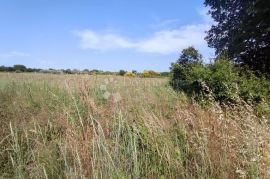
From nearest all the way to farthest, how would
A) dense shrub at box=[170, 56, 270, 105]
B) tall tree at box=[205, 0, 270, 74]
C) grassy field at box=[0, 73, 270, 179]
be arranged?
grassy field at box=[0, 73, 270, 179] < dense shrub at box=[170, 56, 270, 105] < tall tree at box=[205, 0, 270, 74]

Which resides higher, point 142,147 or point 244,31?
point 244,31

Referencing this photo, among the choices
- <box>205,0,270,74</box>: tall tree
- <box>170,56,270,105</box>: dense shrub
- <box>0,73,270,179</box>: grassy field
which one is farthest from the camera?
<box>205,0,270,74</box>: tall tree

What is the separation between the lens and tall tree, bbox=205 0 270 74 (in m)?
18.9

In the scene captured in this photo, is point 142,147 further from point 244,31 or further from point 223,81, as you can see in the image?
point 244,31

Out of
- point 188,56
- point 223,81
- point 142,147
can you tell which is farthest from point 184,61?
point 142,147

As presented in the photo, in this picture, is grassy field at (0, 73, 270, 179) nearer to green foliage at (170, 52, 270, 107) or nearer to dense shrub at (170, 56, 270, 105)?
dense shrub at (170, 56, 270, 105)

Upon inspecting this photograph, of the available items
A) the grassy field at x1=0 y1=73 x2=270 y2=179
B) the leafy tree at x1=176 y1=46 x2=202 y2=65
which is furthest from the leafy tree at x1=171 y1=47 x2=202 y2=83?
the grassy field at x1=0 y1=73 x2=270 y2=179

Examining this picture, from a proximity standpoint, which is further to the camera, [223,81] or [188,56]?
[188,56]

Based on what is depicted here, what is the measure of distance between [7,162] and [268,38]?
57.2 ft

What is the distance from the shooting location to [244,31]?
65.7 feet

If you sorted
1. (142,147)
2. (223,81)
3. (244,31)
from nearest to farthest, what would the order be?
(142,147), (223,81), (244,31)

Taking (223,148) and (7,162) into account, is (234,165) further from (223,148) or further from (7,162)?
(7,162)

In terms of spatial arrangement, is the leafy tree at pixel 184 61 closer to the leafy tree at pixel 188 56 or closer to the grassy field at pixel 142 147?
the leafy tree at pixel 188 56

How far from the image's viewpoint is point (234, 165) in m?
4.11
